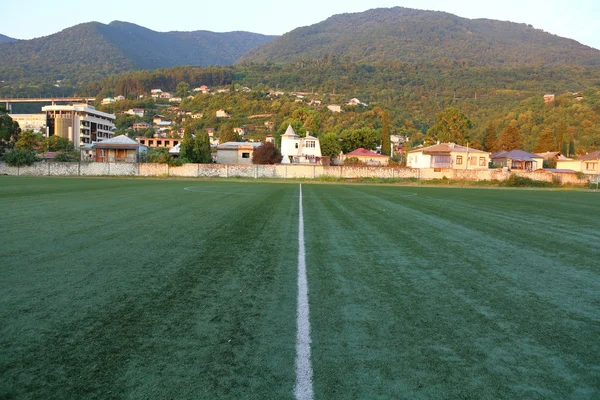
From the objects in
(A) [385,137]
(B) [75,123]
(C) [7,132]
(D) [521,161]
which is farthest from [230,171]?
(B) [75,123]

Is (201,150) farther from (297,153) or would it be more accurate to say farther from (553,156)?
(553,156)

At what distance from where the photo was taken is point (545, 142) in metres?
80.9

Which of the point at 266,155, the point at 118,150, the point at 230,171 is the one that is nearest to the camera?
the point at 230,171

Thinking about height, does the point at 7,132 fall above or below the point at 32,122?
below

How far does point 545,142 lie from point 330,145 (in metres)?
40.8

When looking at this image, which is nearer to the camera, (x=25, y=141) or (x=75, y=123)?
(x=25, y=141)

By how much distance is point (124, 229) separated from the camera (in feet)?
30.5

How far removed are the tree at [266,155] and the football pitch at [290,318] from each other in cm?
5001

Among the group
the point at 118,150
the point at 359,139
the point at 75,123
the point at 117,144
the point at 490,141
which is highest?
the point at 75,123

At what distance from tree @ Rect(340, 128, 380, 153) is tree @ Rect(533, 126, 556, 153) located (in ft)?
100

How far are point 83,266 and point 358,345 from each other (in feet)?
13.7

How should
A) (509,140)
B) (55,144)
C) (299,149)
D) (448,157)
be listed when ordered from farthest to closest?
(509,140) → (55,144) → (299,149) → (448,157)

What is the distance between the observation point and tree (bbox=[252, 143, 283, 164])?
191ft

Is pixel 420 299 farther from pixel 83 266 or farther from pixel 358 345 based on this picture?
pixel 83 266
